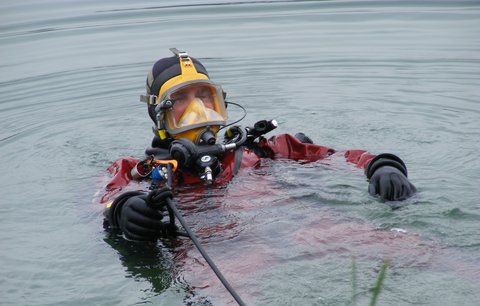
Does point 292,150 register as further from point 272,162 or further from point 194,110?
point 194,110

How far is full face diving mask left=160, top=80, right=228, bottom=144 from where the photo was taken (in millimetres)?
4953

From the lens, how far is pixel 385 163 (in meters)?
4.78

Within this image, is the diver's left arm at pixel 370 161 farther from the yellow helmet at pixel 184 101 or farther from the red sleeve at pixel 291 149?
the yellow helmet at pixel 184 101

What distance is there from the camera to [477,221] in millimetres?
4277

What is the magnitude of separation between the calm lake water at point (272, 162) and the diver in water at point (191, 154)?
0.44ft

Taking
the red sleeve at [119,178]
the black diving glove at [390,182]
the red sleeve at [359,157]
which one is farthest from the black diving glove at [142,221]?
the red sleeve at [359,157]

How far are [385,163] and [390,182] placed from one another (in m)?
0.25

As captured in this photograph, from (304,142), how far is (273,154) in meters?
0.37

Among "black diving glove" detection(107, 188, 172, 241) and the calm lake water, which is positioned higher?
"black diving glove" detection(107, 188, 172, 241)

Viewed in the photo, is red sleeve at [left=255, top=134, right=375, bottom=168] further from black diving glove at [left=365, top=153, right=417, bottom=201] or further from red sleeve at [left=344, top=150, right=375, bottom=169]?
black diving glove at [left=365, top=153, right=417, bottom=201]

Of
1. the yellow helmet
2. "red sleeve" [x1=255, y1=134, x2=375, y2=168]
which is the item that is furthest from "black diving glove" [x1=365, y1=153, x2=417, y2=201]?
the yellow helmet

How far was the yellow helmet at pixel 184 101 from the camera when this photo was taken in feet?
16.3

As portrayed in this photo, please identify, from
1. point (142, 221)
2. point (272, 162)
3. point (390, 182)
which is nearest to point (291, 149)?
point (272, 162)

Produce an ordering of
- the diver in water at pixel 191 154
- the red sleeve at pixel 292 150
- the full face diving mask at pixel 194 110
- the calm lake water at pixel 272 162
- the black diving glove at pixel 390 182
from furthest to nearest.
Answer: the red sleeve at pixel 292 150 → the full face diving mask at pixel 194 110 → the black diving glove at pixel 390 182 → the diver in water at pixel 191 154 → the calm lake water at pixel 272 162
